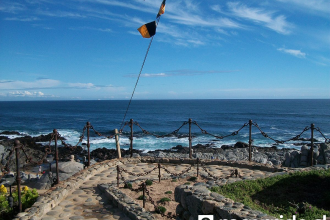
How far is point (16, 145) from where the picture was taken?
625 cm

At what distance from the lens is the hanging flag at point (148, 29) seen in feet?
31.2

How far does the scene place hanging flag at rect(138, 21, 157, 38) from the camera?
9.51 meters

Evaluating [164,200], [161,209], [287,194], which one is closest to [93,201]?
[164,200]

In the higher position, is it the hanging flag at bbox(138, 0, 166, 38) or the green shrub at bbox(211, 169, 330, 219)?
the hanging flag at bbox(138, 0, 166, 38)

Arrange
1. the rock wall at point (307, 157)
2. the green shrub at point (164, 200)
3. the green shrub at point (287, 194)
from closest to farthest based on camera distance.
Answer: the green shrub at point (287, 194) < the green shrub at point (164, 200) < the rock wall at point (307, 157)

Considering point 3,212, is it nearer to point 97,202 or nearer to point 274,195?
point 97,202

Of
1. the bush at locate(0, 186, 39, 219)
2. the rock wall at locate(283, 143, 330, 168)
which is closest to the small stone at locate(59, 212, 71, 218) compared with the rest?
the bush at locate(0, 186, 39, 219)

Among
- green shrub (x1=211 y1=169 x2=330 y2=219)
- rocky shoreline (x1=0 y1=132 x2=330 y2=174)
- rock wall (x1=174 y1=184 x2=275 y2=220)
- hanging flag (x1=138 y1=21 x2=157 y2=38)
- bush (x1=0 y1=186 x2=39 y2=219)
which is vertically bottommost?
rocky shoreline (x1=0 y1=132 x2=330 y2=174)

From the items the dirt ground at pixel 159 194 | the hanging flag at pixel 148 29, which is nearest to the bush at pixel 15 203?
the dirt ground at pixel 159 194

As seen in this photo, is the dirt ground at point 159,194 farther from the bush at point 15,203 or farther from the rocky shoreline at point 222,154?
the rocky shoreline at point 222,154

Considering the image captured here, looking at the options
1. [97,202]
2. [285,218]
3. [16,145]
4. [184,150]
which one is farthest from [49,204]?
[184,150]

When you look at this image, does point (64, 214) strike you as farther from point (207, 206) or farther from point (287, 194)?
point (287, 194)

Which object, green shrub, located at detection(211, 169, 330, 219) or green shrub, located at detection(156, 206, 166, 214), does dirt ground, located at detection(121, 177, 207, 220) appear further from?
green shrub, located at detection(211, 169, 330, 219)

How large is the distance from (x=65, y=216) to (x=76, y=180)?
2204 millimetres
